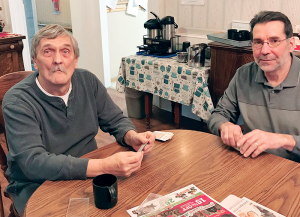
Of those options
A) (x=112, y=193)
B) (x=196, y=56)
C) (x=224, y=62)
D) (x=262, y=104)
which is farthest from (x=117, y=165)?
(x=196, y=56)

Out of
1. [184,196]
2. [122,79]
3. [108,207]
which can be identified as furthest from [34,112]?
[122,79]

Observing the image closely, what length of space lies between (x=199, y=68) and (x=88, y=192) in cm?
213

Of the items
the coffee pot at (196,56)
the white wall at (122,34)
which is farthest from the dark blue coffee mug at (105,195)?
the white wall at (122,34)

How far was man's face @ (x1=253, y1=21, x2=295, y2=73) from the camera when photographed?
146cm

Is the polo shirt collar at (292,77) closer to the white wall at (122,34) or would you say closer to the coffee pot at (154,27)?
the coffee pot at (154,27)

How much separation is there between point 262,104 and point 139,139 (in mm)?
687

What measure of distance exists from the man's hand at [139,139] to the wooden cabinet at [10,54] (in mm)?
2533

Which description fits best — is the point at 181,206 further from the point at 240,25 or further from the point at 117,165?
the point at 240,25

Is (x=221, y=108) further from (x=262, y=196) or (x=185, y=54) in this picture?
(x=185, y=54)

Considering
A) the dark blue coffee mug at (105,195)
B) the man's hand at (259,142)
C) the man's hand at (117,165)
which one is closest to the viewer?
the dark blue coffee mug at (105,195)

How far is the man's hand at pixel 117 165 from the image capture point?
1063 millimetres

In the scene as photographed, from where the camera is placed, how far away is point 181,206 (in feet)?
3.06

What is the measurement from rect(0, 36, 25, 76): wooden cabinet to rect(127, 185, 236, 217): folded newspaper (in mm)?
2938

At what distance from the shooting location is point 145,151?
1.24 meters
